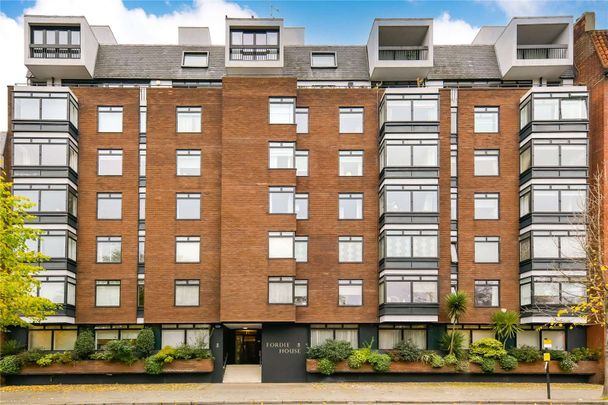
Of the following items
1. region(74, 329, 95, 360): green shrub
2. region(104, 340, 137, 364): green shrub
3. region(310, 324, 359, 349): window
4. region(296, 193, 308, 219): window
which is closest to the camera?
region(104, 340, 137, 364): green shrub

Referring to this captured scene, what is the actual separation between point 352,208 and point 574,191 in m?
11.8

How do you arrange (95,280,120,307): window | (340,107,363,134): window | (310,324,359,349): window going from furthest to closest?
(340,107,363,134): window
(310,324,359,349): window
(95,280,120,307): window

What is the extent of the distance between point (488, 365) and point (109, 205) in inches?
862

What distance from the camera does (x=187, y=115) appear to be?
41.1 m

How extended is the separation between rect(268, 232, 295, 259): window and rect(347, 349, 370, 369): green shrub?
19.8ft

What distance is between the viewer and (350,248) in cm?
4075

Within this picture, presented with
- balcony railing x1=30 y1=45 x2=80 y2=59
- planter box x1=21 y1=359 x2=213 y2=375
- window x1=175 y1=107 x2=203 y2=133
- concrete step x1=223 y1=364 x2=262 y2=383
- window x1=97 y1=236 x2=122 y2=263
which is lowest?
concrete step x1=223 y1=364 x2=262 y2=383

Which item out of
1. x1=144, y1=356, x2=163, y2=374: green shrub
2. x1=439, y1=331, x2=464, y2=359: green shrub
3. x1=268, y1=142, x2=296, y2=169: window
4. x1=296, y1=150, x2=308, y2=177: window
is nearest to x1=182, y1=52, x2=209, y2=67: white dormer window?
x1=268, y1=142, x2=296, y2=169: window

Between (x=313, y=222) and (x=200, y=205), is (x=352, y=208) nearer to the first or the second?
(x=313, y=222)

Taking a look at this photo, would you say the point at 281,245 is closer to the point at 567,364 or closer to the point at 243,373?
the point at 243,373

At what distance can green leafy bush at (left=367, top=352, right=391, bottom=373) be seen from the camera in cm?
3725

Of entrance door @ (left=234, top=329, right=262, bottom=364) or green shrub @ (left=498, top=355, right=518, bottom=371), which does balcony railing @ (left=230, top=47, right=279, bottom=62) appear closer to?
A: entrance door @ (left=234, top=329, right=262, bottom=364)

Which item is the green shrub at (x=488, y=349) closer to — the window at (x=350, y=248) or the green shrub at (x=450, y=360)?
the green shrub at (x=450, y=360)

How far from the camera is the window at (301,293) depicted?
4022cm
